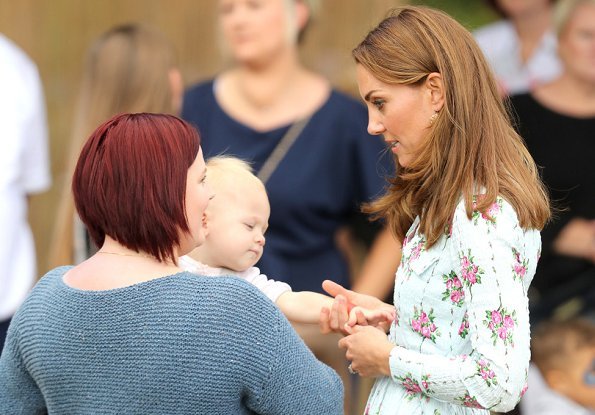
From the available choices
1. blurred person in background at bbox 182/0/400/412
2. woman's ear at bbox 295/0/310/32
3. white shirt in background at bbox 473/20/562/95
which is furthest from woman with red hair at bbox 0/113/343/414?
white shirt in background at bbox 473/20/562/95

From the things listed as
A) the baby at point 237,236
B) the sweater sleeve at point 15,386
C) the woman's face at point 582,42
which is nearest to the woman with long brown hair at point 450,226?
the baby at point 237,236

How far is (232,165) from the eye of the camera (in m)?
2.68

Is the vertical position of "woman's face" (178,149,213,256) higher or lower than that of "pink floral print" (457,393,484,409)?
higher

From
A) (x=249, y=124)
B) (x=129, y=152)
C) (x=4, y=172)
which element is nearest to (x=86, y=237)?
(x=4, y=172)

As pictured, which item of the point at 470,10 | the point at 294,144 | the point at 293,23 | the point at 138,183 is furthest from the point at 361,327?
the point at 470,10

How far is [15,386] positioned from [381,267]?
2106 millimetres

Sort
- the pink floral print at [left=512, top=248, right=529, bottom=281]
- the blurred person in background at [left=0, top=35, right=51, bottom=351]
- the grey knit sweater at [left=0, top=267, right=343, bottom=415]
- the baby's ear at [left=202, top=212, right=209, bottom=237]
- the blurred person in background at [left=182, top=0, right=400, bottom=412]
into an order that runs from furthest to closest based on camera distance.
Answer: the blurred person in background at [left=182, top=0, right=400, bottom=412]
the blurred person in background at [left=0, top=35, right=51, bottom=351]
the baby's ear at [left=202, top=212, right=209, bottom=237]
the pink floral print at [left=512, top=248, right=529, bottom=281]
the grey knit sweater at [left=0, top=267, right=343, bottom=415]

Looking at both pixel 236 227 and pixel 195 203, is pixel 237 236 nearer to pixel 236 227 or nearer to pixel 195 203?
pixel 236 227

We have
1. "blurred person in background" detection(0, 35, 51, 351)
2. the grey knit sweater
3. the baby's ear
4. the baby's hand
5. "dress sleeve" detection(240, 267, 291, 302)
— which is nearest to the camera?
the grey knit sweater

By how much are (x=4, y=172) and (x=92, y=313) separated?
1761 millimetres

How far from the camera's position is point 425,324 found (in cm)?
239

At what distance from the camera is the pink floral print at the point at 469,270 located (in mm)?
2238

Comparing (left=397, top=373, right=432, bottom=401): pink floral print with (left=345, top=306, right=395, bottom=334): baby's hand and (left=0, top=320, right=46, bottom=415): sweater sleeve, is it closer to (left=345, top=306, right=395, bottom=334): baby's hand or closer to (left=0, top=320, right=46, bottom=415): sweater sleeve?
(left=345, top=306, right=395, bottom=334): baby's hand

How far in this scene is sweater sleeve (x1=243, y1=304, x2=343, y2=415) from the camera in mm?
2188
